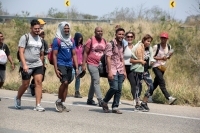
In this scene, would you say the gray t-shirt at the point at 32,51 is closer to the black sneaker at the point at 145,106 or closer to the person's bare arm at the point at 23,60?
the person's bare arm at the point at 23,60

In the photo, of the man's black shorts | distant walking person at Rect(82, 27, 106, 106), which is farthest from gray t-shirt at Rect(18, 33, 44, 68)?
distant walking person at Rect(82, 27, 106, 106)

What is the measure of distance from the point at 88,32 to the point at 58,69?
16.6 meters

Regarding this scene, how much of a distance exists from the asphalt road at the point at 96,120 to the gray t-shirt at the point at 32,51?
40.8 inches

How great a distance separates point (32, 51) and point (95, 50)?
171cm

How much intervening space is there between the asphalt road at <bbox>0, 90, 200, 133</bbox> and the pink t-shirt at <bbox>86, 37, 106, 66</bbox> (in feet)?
3.57

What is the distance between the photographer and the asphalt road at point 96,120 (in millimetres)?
7973

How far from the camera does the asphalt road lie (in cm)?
797

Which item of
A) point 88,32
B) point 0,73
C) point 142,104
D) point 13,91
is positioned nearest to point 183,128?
point 142,104

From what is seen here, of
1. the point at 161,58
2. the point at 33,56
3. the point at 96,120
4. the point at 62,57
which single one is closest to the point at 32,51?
the point at 33,56

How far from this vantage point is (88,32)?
2631 centimetres

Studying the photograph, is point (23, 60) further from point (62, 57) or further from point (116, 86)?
point (116, 86)

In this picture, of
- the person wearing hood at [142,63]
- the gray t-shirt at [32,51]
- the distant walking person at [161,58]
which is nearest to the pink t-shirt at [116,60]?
the person wearing hood at [142,63]

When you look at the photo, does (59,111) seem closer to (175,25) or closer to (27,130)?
(27,130)

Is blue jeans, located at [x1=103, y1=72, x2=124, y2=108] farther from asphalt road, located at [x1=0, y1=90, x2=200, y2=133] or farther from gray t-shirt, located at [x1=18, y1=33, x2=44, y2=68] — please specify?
gray t-shirt, located at [x1=18, y1=33, x2=44, y2=68]
